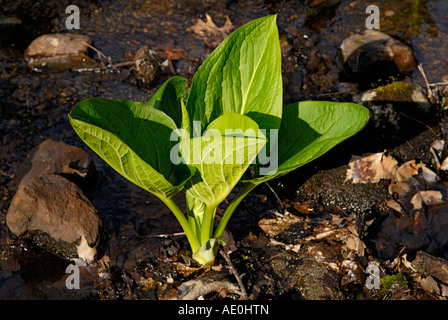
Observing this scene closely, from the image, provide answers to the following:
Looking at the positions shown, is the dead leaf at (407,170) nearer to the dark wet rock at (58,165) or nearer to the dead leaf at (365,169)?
the dead leaf at (365,169)

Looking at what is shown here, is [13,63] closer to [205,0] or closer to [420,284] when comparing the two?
[205,0]

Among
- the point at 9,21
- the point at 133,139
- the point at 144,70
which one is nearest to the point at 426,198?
the point at 133,139

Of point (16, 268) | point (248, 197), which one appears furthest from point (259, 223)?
point (16, 268)

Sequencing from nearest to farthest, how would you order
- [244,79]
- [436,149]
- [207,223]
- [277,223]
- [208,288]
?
A: [244,79], [207,223], [208,288], [277,223], [436,149]

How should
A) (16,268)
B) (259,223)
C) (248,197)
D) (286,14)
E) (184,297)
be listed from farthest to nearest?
1. (286,14)
2. (248,197)
3. (259,223)
4. (16,268)
5. (184,297)

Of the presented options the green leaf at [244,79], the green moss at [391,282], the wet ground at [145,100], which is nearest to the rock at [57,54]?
the wet ground at [145,100]

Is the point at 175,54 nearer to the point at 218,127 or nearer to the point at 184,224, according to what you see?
the point at 184,224
